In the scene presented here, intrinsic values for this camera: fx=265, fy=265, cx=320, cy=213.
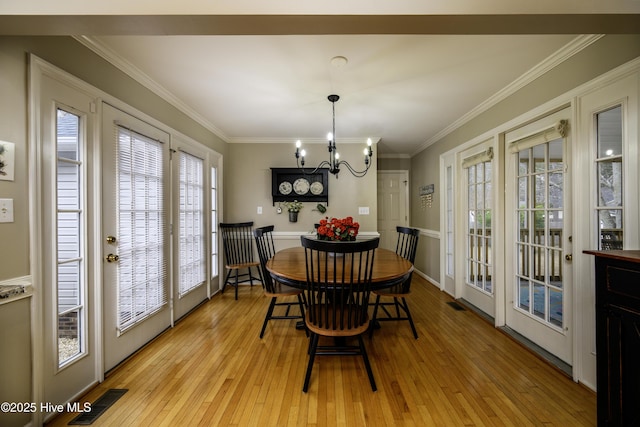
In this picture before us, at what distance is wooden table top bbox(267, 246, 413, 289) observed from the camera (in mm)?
1938

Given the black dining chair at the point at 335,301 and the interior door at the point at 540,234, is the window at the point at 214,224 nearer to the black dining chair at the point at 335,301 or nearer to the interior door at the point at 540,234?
the black dining chair at the point at 335,301

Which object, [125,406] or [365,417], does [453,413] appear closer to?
[365,417]

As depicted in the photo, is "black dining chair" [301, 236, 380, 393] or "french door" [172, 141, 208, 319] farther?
"french door" [172, 141, 208, 319]

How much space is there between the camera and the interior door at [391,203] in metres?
5.51

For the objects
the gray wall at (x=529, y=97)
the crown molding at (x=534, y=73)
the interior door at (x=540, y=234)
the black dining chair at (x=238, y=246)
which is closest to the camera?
the gray wall at (x=529, y=97)

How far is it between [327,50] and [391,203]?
4.03 meters

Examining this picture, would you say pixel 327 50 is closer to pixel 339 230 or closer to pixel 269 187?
pixel 339 230

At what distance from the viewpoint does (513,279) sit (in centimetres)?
268

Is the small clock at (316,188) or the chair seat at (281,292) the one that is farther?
the small clock at (316,188)

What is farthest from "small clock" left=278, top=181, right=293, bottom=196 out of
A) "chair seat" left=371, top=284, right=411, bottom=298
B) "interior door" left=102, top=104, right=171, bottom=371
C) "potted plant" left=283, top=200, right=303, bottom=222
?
"chair seat" left=371, top=284, right=411, bottom=298

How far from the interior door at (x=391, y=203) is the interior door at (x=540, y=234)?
9.21 feet

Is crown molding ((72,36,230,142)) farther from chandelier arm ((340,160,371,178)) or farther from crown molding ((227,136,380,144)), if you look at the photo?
chandelier arm ((340,160,371,178))

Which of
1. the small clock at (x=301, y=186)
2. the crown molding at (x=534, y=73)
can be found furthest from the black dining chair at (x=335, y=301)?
the small clock at (x=301, y=186)

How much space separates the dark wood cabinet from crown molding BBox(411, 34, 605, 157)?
57.4 inches
